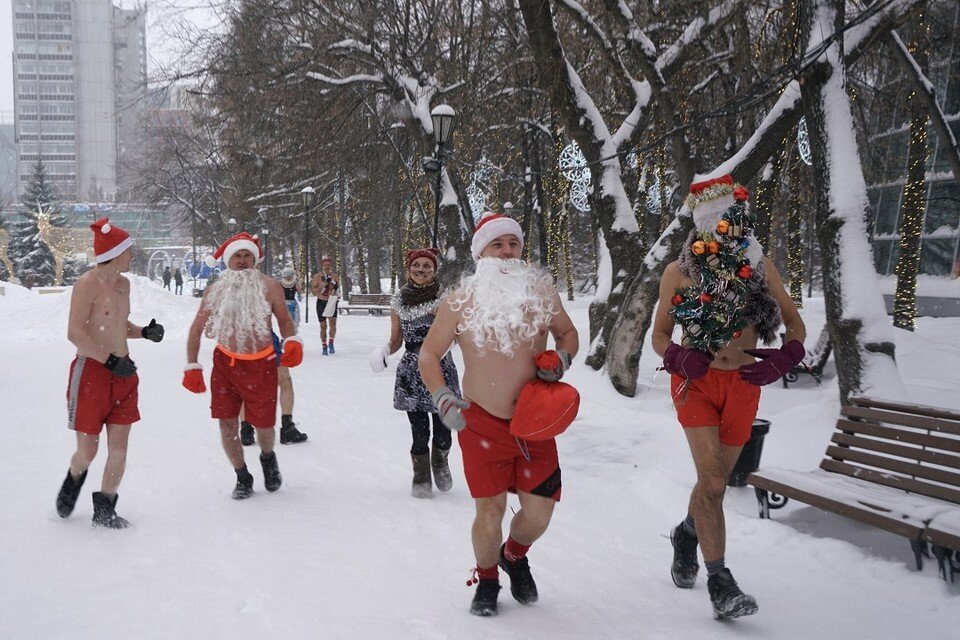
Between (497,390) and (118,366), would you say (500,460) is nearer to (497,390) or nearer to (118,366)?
(497,390)

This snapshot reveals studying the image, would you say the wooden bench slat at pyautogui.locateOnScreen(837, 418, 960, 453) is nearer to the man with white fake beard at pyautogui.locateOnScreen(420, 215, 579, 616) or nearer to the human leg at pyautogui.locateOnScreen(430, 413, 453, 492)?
the man with white fake beard at pyautogui.locateOnScreen(420, 215, 579, 616)

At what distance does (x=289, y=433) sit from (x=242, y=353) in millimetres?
2603

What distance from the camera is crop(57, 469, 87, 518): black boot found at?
5.23 m

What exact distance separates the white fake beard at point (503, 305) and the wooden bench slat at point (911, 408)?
2595mm

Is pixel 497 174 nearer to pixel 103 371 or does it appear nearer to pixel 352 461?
pixel 352 461

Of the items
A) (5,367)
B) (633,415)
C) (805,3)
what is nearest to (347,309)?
(5,367)

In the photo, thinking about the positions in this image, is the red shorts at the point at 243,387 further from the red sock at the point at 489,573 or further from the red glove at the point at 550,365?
the red glove at the point at 550,365

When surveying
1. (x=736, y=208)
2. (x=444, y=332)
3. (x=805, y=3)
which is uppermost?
(x=805, y=3)

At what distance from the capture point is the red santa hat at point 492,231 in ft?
13.2

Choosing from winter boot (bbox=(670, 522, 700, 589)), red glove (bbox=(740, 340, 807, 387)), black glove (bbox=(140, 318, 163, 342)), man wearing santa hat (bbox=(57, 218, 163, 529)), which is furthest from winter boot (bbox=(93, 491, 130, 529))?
red glove (bbox=(740, 340, 807, 387))

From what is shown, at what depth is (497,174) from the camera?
23.9 m

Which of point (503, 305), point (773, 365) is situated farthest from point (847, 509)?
point (503, 305)

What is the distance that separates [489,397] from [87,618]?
212 centimetres

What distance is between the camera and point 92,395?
199 inches
